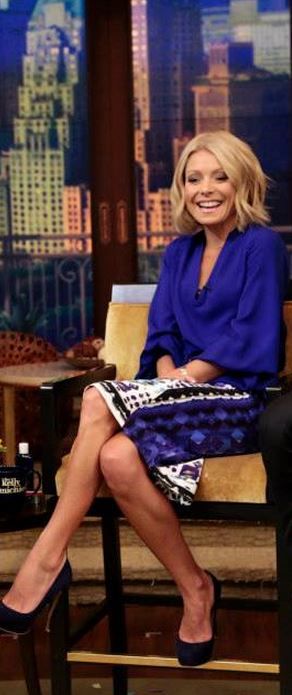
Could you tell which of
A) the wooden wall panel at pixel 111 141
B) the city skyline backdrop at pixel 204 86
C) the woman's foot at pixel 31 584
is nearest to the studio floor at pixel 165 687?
the woman's foot at pixel 31 584

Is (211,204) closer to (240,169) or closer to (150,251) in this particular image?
(240,169)

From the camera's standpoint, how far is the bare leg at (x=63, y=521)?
2.63m

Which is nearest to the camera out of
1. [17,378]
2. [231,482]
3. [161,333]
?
[231,482]

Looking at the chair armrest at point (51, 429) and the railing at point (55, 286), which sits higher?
the chair armrest at point (51, 429)

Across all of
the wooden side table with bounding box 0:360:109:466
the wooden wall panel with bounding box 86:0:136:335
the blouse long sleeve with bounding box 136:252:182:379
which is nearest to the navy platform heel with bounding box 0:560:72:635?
the blouse long sleeve with bounding box 136:252:182:379

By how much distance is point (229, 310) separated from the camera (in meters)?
2.93

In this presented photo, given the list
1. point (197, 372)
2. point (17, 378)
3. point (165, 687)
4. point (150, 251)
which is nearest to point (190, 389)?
point (197, 372)

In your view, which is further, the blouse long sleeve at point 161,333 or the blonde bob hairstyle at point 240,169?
the blouse long sleeve at point 161,333

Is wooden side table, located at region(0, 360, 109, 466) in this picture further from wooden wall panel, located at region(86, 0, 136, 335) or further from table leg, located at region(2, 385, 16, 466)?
wooden wall panel, located at region(86, 0, 136, 335)

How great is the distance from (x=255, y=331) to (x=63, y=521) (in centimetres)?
60

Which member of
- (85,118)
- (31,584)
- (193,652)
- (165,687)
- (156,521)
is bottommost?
(165,687)

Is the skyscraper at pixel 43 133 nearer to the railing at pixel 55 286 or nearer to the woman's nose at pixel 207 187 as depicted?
the railing at pixel 55 286

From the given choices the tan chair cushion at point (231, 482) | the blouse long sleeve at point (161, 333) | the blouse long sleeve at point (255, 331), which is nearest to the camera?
the tan chair cushion at point (231, 482)

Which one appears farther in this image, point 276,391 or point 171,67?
point 171,67
